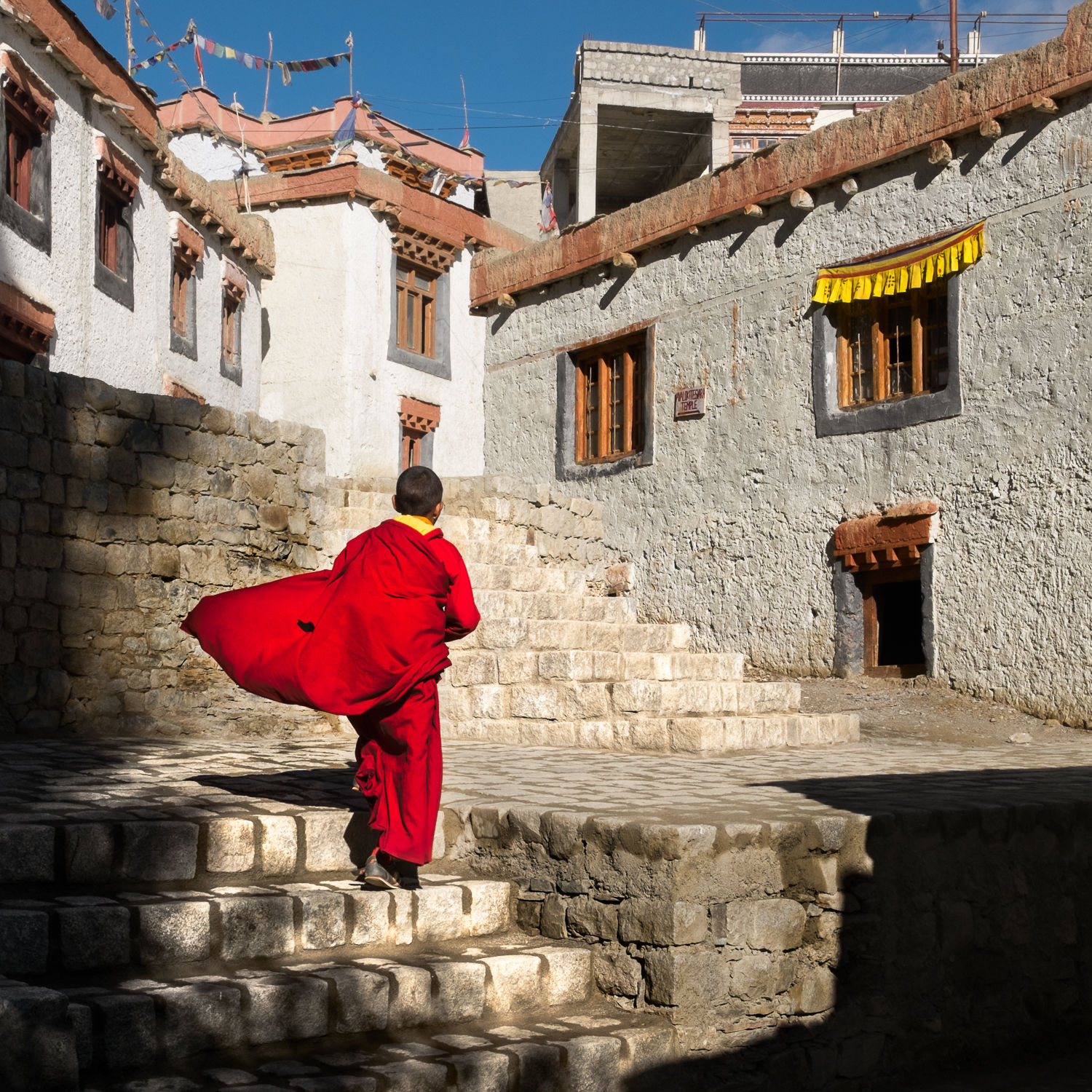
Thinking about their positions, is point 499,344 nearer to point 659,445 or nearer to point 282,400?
point 659,445

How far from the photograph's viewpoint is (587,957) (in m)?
3.94

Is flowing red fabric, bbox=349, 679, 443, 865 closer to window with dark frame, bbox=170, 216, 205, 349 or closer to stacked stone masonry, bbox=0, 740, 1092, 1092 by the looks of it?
stacked stone masonry, bbox=0, 740, 1092, 1092

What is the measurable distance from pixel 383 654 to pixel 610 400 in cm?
874

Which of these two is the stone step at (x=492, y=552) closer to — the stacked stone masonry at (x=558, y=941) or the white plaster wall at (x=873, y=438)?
the white plaster wall at (x=873, y=438)

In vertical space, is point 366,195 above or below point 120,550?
above

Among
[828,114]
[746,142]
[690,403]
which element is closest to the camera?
[690,403]

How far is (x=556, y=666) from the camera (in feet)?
26.8

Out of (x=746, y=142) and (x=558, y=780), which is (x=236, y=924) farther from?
(x=746, y=142)

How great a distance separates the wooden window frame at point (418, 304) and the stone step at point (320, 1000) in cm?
1775

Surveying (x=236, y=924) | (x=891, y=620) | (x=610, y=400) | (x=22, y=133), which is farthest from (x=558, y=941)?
(x=22, y=133)

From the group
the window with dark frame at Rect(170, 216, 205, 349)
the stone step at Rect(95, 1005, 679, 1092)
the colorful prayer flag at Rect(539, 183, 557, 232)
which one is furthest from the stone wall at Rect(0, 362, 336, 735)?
the colorful prayer flag at Rect(539, 183, 557, 232)

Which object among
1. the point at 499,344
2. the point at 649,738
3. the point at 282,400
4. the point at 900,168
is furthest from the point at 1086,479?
the point at 282,400

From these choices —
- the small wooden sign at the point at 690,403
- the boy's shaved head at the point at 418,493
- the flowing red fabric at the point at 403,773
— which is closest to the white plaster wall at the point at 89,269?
the small wooden sign at the point at 690,403

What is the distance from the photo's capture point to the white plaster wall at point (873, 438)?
8625 millimetres
